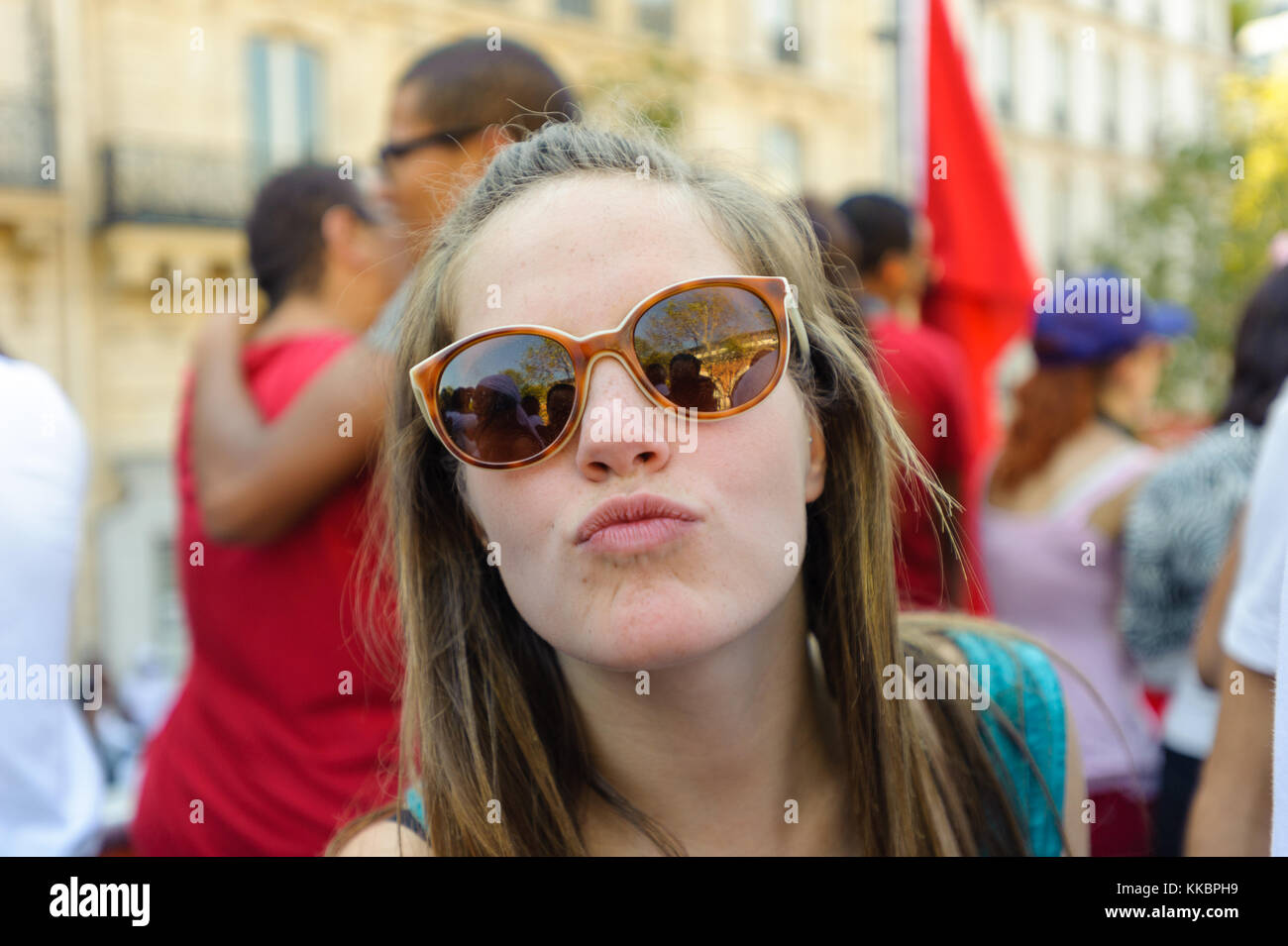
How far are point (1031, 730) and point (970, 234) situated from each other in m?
3.99

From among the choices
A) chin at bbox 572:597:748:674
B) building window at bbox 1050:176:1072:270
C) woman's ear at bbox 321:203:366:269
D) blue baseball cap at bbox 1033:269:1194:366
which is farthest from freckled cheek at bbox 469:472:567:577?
building window at bbox 1050:176:1072:270

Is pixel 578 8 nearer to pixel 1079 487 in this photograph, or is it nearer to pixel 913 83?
pixel 913 83

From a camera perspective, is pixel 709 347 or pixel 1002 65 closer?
pixel 709 347

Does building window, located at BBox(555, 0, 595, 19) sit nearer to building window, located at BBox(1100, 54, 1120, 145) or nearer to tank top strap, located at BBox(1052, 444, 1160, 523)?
tank top strap, located at BBox(1052, 444, 1160, 523)

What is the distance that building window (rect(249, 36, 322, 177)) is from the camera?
49.5ft

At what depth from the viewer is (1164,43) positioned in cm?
3212

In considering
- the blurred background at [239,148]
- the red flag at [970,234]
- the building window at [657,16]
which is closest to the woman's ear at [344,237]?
the red flag at [970,234]

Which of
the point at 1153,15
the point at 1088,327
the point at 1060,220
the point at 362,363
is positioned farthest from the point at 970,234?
the point at 1153,15

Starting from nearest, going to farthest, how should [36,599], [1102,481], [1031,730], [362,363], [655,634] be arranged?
1. [655,634]
2. [1031,730]
3. [36,599]
4. [362,363]
5. [1102,481]

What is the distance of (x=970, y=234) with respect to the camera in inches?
209

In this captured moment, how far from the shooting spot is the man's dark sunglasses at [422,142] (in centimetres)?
247

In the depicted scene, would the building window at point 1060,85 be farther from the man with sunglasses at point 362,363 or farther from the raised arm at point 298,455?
the raised arm at point 298,455

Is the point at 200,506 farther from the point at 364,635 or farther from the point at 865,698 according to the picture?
the point at 865,698
